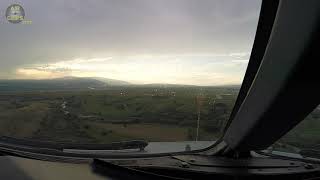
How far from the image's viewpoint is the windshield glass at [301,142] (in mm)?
3776

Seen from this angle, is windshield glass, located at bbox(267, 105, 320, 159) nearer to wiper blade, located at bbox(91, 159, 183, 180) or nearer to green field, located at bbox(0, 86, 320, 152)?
green field, located at bbox(0, 86, 320, 152)

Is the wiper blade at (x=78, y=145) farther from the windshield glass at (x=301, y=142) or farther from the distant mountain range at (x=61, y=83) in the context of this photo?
the windshield glass at (x=301, y=142)

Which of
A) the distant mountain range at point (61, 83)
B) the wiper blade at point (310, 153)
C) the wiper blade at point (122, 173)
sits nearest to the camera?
the wiper blade at point (122, 173)

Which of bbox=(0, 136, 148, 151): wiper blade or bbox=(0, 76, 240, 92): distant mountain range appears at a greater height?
bbox=(0, 76, 240, 92): distant mountain range

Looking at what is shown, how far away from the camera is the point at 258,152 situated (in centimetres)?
407

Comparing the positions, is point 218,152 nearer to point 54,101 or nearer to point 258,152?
point 258,152

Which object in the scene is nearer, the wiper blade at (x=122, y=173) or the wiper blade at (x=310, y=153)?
the wiper blade at (x=122, y=173)

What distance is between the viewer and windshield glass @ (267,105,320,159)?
12.4 ft

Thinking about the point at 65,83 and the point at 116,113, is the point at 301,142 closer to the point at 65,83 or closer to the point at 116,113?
the point at 116,113

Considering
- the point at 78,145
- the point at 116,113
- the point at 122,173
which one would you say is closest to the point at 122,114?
the point at 116,113

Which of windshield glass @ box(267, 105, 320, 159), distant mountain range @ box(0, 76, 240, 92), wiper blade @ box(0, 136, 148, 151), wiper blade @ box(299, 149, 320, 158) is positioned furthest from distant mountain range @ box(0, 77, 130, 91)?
wiper blade @ box(299, 149, 320, 158)

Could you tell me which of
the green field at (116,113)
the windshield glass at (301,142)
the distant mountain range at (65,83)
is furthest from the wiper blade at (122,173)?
the windshield glass at (301,142)

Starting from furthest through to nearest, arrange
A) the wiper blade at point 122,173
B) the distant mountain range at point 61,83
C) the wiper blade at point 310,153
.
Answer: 1. the distant mountain range at point 61,83
2. the wiper blade at point 310,153
3. the wiper blade at point 122,173

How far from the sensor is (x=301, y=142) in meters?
3.93
